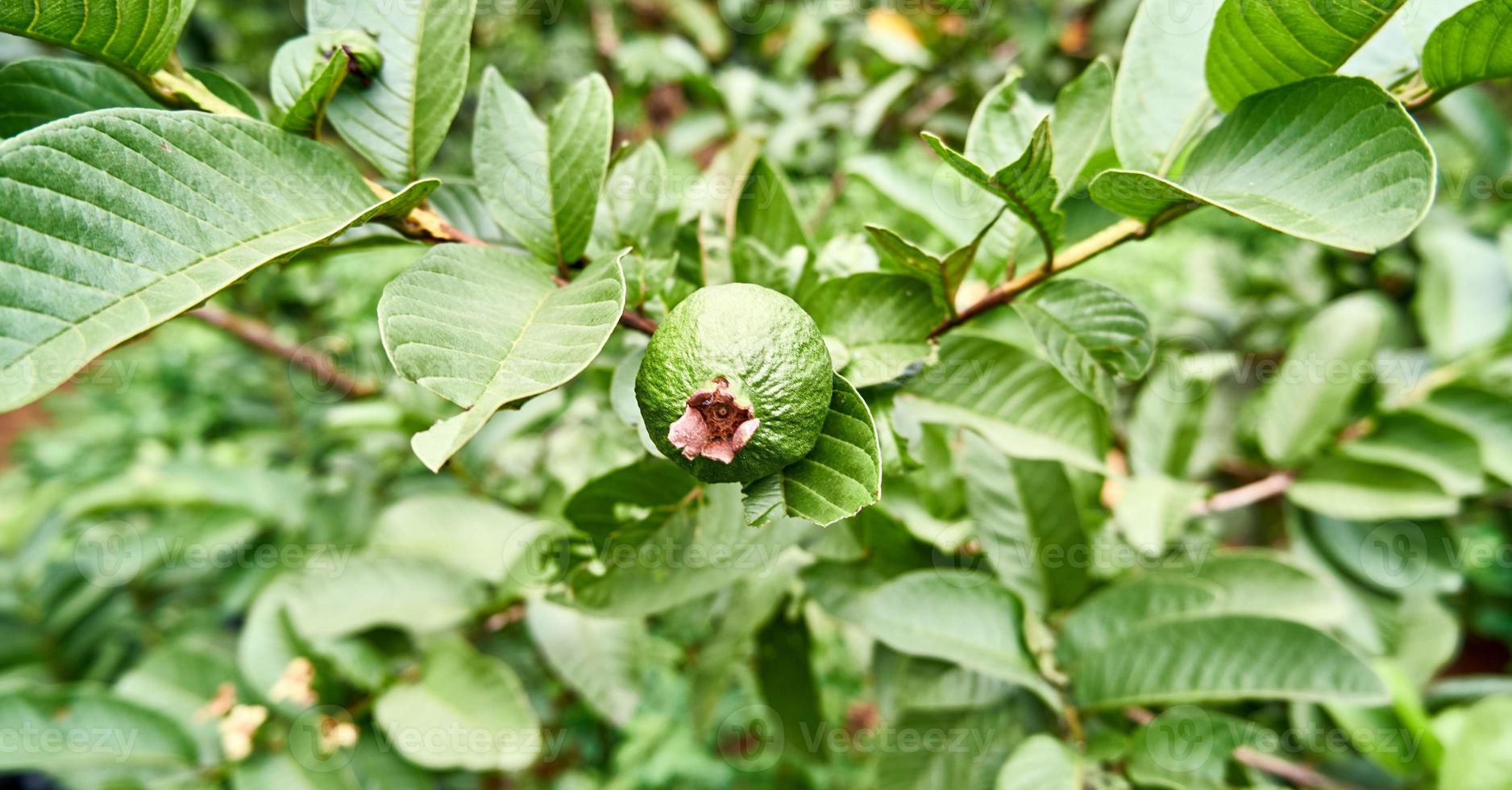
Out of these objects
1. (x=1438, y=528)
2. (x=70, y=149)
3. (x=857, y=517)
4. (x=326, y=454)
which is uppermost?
(x=70, y=149)

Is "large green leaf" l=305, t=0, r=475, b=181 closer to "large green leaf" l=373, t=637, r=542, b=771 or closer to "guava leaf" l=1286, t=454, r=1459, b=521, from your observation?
"large green leaf" l=373, t=637, r=542, b=771

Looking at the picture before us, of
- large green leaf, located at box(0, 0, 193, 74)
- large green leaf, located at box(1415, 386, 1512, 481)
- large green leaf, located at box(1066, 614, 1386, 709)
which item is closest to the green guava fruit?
large green leaf, located at box(0, 0, 193, 74)

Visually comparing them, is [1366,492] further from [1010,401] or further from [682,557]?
[682,557]

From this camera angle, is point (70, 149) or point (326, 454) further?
point (326, 454)

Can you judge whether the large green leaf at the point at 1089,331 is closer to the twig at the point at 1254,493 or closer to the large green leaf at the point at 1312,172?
the large green leaf at the point at 1312,172

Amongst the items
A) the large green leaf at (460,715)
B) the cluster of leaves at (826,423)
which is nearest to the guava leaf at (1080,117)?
the cluster of leaves at (826,423)

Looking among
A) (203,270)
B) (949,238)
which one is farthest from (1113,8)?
(203,270)

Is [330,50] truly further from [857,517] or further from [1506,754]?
[1506,754]
